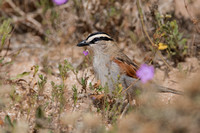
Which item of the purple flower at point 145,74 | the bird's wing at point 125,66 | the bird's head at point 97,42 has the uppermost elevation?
the bird's head at point 97,42

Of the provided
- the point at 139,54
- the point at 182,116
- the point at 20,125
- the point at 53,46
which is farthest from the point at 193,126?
the point at 53,46

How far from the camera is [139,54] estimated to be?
20.5ft

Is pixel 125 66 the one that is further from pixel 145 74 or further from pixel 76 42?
pixel 76 42

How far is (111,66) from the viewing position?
184 inches

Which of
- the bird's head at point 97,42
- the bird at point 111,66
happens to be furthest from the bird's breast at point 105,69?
the bird's head at point 97,42

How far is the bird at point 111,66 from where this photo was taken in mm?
4602

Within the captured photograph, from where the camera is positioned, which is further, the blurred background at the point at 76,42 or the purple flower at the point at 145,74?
the blurred background at the point at 76,42

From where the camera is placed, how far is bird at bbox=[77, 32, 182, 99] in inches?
181

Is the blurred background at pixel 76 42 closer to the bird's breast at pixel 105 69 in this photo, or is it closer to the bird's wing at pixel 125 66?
the bird's breast at pixel 105 69

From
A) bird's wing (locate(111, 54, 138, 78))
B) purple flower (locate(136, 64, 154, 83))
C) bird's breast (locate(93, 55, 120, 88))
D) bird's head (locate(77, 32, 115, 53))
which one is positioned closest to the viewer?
purple flower (locate(136, 64, 154, 83))

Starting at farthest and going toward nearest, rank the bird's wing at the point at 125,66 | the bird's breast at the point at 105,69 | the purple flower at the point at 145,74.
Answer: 1. the bird's wing at the point at 125,66
2. the bird's breast at the point at 105,69
3. the purple flower at the point at 145,74

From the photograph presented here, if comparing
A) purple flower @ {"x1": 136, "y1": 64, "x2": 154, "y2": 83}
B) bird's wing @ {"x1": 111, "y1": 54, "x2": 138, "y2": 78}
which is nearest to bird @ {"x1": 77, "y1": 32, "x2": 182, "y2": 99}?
bird's wing @ {"x1": 111, "y1": 54, "x2": 138, "y2": 78}

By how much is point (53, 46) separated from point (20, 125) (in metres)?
3.77

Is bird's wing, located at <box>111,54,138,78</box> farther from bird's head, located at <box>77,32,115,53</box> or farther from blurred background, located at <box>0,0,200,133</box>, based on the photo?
blurred background, located at <box>0,0,200,133</box>
